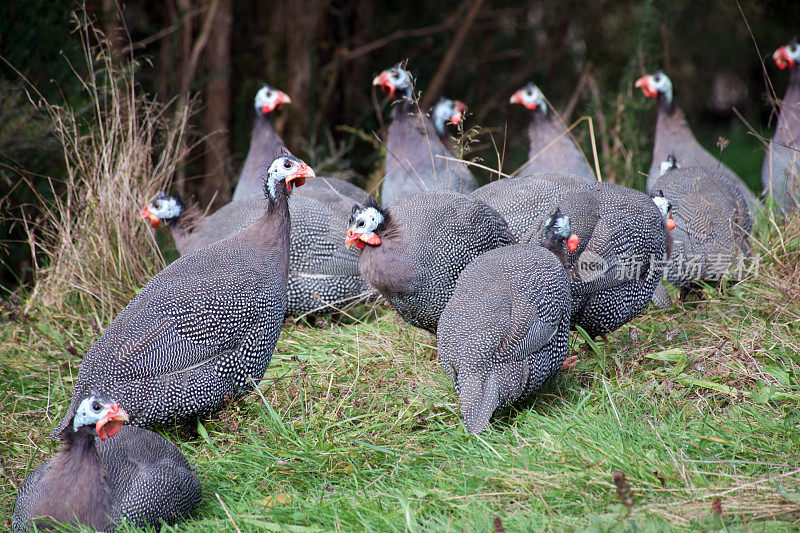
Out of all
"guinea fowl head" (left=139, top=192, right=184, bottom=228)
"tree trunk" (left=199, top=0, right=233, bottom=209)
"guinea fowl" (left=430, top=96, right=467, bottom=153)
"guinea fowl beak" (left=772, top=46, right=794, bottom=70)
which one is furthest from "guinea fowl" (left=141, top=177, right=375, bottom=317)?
"guinea fowl beak" (left=772, top=46, right=794, bottom=70)

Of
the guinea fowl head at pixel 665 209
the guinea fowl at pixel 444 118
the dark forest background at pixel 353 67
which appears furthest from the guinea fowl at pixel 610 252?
the guinea fowl at pixel 444 118

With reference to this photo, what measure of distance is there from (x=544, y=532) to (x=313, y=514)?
826 mm

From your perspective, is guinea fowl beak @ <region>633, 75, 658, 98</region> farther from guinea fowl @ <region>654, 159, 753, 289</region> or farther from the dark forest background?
guinea fowl @ <region>654, 159, 753, 289</region>

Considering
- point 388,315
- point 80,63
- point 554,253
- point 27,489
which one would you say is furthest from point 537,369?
point 80,63

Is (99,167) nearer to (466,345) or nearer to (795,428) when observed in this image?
(466,345)

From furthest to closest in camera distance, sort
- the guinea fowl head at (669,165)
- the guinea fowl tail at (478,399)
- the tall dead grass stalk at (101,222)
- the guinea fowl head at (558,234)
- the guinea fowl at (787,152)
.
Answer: the guinea fowl head at (669,165), the guinea fowl at (787,152), the tall dead grass stalk at (101,222), the guinea fowl head at (558,234), the guinea fowl tail at (478,399)

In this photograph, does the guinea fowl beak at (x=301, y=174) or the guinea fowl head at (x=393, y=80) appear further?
the guinea fowl head at (x=393, y=80)

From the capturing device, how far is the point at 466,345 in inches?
134

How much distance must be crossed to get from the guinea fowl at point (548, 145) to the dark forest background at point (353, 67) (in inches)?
15.2

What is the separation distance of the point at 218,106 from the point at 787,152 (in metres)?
5.16

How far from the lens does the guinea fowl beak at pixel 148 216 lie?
5.09 meters

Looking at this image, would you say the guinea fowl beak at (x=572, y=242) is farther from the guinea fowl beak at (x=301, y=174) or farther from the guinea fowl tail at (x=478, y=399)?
the guinea fowl beak at (x=301, y=174)

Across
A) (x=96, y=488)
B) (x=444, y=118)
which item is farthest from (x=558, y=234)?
(x=444, y=118)

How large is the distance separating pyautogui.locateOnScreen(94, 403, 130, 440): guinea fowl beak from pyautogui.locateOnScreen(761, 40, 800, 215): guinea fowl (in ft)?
12.1
